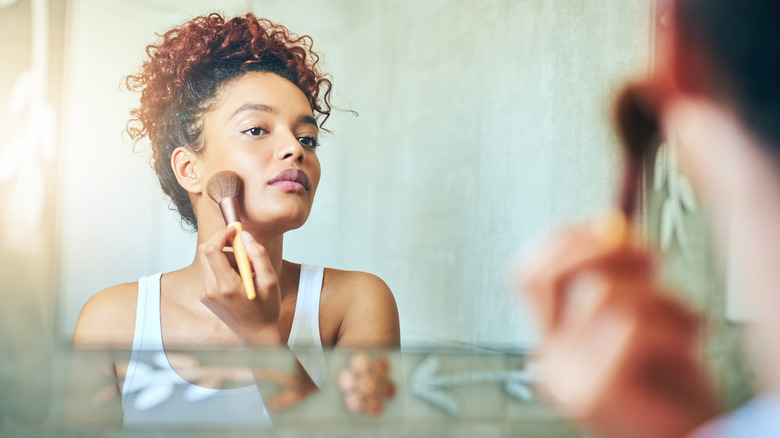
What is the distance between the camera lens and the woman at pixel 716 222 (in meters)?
0.29

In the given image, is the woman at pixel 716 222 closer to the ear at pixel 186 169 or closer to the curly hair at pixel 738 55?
the curly hair at pixel 738 55

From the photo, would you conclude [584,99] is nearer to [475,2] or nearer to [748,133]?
[475,2]

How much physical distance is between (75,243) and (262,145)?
1.26 ft

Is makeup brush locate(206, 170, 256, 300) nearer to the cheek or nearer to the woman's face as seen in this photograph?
the woman's face

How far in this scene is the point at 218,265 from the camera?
137cm

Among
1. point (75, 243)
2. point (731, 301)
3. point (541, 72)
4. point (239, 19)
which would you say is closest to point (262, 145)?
point (239, 19)

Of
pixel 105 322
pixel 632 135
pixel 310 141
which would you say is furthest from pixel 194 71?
pixel 632 135

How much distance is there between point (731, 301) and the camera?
1.65m

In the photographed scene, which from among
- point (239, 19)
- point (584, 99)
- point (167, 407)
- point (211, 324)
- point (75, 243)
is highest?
point (239, 19)

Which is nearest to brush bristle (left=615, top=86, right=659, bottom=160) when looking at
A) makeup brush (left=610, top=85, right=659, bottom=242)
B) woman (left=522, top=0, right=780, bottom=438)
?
makeup brush (left=610, top=85, right=659, bottom=242)

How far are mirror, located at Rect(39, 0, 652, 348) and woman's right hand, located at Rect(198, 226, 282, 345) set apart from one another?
56 mm

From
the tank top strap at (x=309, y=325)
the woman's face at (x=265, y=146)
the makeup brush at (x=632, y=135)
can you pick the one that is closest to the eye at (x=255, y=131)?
the woman's face at (x=265, y=146)

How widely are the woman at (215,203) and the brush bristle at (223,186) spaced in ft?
0.04

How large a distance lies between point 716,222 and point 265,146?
1.16m
